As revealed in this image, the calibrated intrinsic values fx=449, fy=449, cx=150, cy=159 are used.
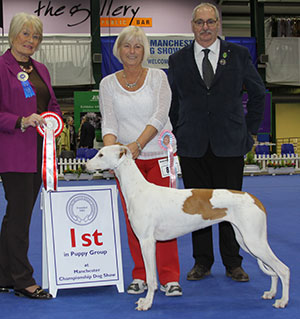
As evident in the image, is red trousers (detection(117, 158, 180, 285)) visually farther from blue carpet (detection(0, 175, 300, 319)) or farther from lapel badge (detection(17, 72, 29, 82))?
lapel badge (detection(17, 72, 29, 82))

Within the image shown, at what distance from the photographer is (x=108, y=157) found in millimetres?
2932

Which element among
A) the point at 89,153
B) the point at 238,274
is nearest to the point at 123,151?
the point at 238,274

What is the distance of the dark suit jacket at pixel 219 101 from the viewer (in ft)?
11.2

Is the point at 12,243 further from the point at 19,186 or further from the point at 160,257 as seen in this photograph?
the point at 160,257

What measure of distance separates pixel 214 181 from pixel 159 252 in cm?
72

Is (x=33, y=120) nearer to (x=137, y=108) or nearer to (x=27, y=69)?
(x=27, y=69)

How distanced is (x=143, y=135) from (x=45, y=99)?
2.50 ft

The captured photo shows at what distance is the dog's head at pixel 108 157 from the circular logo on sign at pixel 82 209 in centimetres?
44

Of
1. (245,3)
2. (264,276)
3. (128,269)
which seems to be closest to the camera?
(264,276)

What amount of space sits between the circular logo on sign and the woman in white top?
0.32 m

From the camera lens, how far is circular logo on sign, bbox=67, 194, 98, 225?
3.29 meters

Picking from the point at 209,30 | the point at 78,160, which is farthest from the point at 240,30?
the point at 209,30

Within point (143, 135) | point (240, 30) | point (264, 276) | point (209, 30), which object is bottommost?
point (264, 276)

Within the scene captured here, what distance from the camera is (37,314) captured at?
9.21 ft
